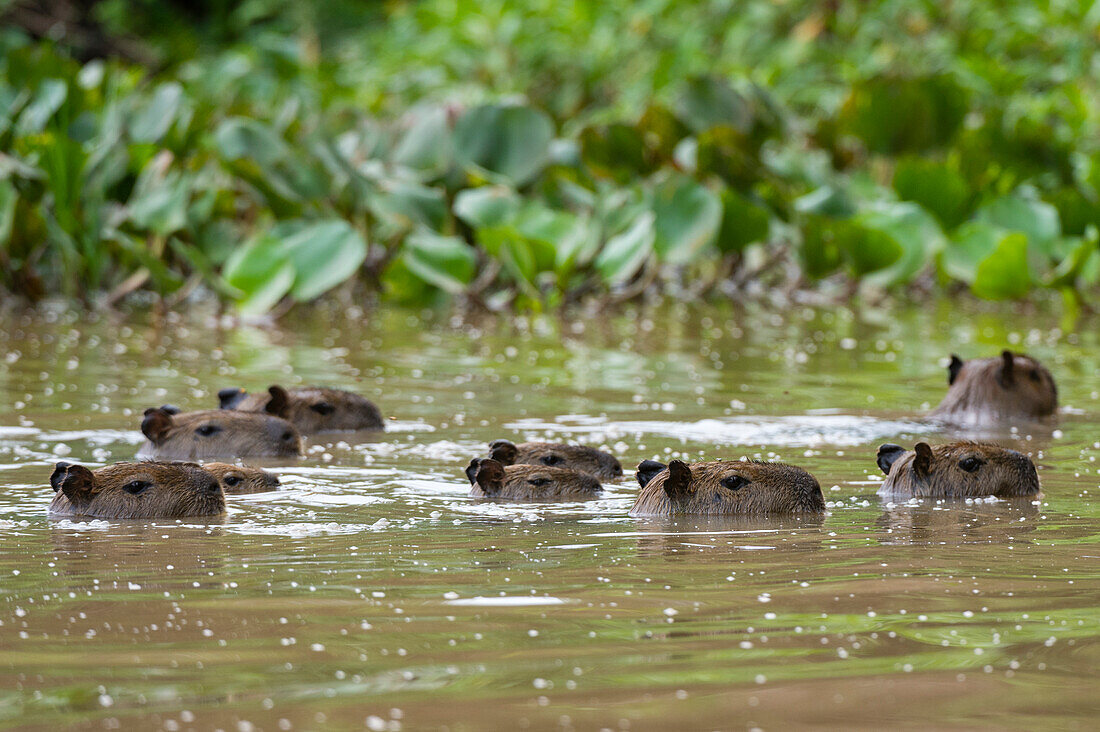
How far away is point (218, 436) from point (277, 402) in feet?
1.71

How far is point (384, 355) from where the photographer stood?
11.2 m

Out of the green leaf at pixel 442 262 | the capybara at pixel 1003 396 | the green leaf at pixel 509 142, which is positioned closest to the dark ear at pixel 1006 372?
the capybara at pixel 1003 396

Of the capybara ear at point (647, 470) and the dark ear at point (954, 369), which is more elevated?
the dark ear at point (954, 369)

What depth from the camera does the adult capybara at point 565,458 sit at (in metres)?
6.80

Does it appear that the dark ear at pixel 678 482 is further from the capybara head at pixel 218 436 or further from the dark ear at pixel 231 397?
the dark ear at pixel 231 397

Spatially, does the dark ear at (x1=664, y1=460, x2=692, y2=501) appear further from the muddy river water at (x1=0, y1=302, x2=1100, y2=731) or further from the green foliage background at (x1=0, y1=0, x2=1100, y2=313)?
the green foliage background at (x1=0, y1=0, x2=1100, y2=313)

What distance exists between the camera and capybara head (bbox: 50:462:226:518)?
5871 mm

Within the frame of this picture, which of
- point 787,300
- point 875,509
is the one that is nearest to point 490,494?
point 875,509

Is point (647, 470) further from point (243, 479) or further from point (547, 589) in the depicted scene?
point (547, 589)

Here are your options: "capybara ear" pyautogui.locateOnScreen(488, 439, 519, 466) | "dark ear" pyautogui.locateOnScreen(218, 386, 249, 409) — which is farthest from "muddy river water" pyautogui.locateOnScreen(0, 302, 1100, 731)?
"dark ear" pyautogui.locateOnScreen(218, 386, 249, 409)

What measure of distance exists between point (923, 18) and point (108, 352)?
57.1 ft

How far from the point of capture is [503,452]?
6.71 m

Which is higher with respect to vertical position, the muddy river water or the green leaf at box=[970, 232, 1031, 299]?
the green leaf at box=[970, 232, 1031, 299]

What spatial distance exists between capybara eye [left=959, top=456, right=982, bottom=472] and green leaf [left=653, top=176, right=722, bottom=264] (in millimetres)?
6521
